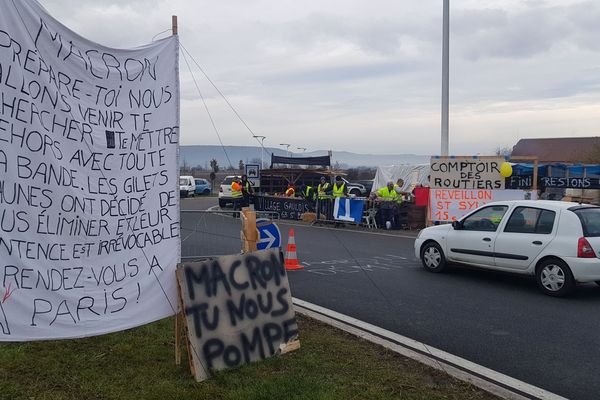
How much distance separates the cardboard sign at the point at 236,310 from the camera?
4949 millimetres

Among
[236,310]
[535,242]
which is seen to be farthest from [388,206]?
[236,310]

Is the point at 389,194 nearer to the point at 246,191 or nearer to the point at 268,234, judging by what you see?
the point at 246,191

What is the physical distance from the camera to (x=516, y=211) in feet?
30.9

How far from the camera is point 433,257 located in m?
10.7

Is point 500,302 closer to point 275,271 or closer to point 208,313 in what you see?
point 275,271

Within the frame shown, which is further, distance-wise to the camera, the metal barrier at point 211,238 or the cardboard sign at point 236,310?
the metal barrier at point 211,238

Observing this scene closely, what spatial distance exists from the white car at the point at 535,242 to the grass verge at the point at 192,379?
Result: 162 inches

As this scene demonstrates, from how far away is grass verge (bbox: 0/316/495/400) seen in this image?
178 inches

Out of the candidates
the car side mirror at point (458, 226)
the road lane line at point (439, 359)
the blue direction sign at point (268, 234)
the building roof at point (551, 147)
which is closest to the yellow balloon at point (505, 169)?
the car side mirror at point (458, 226)

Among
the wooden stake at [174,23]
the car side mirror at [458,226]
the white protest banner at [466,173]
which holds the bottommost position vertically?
the car side mirror at [458,226]

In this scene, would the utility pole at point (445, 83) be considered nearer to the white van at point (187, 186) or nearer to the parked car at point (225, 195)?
the parked car at point (225, 195)

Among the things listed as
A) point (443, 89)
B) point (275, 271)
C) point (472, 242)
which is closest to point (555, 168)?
point (443, 89)

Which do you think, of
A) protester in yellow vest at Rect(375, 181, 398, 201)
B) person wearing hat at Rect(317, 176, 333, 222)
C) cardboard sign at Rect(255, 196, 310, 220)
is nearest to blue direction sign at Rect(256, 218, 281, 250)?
protester in yellow vest at Rect(375, 181, 398, 201)

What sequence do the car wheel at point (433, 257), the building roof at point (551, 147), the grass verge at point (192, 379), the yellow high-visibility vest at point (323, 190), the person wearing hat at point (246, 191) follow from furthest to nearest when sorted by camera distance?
the building roof at point (551, 147)
the person wearing hat at point (246, 191)
the yellow high-visibility vest at point (323, 190)
the car wheel at point (433, 257)
the grass verge at point (192, 379)
